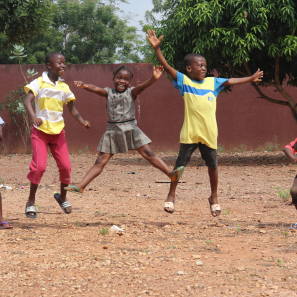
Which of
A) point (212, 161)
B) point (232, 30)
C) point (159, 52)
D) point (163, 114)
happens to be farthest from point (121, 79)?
point (163, 114)

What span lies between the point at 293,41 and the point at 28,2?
5.32 meters

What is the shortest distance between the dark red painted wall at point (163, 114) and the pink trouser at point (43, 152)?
782 centimetres

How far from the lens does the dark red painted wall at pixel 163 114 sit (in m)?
12.4

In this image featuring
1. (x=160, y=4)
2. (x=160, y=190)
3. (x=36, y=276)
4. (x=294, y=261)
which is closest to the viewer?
(x=36, y=276)

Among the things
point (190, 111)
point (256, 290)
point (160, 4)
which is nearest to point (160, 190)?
point (190, 111)

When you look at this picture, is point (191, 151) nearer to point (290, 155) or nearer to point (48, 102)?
point (290, 155)

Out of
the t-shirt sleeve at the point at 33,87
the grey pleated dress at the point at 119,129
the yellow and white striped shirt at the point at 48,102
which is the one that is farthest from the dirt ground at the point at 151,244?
the t-shirt sleeve at the point at 33,87

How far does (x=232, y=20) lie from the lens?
29.9 feet

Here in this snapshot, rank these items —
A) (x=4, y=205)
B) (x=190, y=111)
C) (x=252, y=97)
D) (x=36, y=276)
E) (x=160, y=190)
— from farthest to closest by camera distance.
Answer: (x=252, y=97), (x=160, y=190), (x=4, y=205), (x=190, y=111), (x=36, y=276)

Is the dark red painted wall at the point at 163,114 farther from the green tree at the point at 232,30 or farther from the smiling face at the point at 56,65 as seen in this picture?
the smiling face at the point at 56,65

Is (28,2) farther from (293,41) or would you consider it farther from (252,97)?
(252,97)

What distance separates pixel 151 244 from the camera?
12.9ft

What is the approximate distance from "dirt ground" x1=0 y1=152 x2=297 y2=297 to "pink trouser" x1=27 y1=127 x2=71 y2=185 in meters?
0.56

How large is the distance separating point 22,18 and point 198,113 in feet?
19.2
